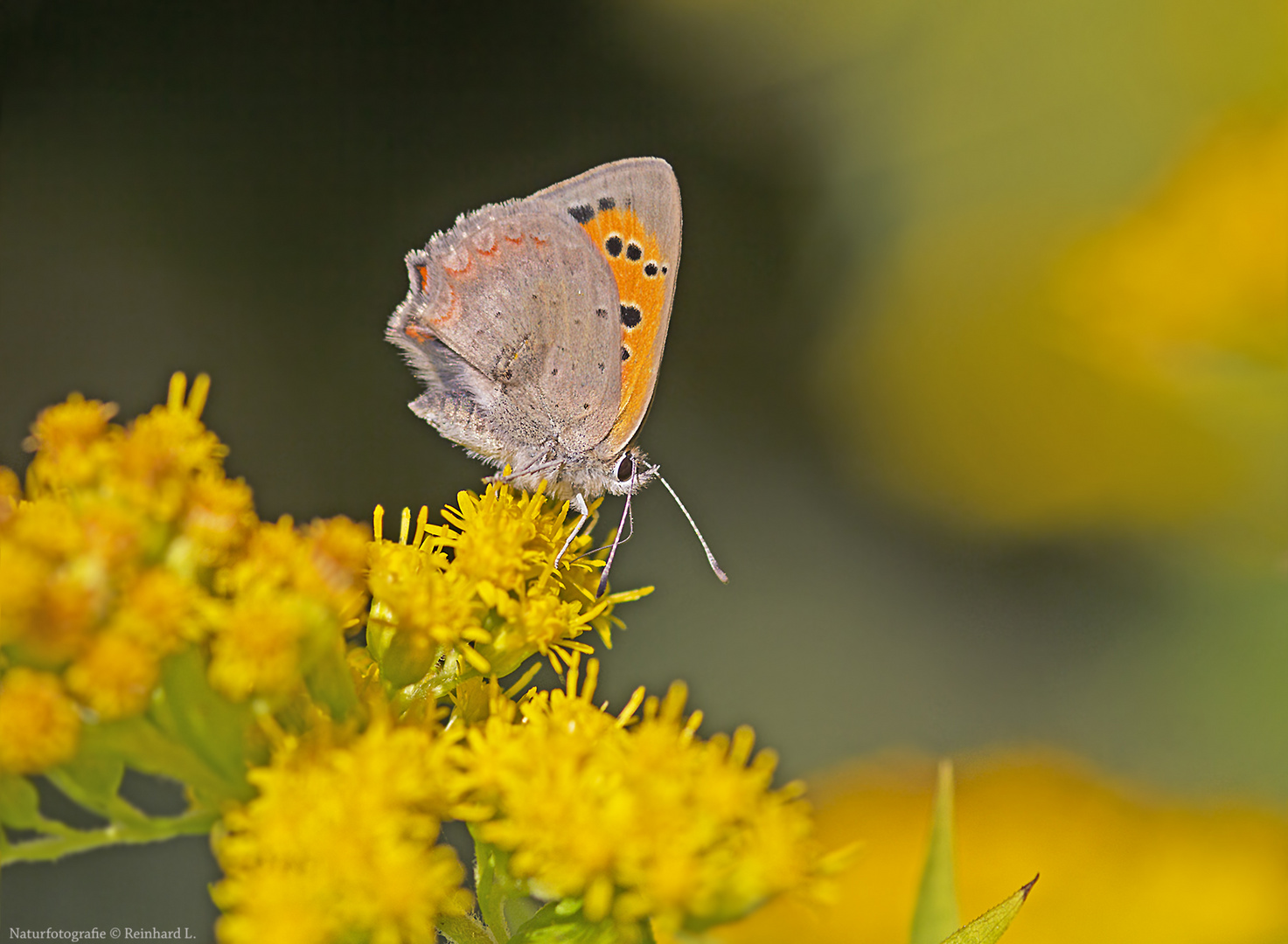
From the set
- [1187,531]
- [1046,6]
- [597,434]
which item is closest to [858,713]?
[1187,531]

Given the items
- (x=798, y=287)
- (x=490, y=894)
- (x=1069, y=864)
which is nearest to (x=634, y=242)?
(x=490, y=894)

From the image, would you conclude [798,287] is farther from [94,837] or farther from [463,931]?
[94,837]

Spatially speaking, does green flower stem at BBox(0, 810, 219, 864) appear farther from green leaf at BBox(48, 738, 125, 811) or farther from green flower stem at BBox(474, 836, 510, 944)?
green flower stem at BBox(474, 836, 510, 944)

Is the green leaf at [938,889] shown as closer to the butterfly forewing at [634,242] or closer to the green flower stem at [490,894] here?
the green flower stem at [490,894]

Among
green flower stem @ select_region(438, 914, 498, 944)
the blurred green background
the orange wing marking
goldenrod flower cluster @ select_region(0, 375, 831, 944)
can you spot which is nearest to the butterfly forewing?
the orange wing marking

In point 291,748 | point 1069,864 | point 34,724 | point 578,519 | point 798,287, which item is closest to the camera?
point 34,724


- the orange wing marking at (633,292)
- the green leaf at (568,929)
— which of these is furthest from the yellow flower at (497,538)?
the orange wing marking at (633,292)
